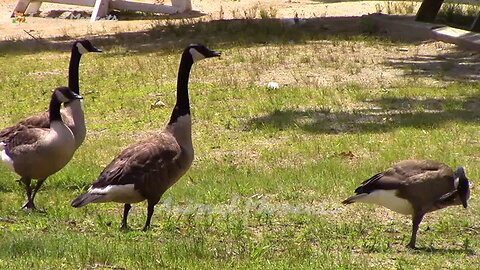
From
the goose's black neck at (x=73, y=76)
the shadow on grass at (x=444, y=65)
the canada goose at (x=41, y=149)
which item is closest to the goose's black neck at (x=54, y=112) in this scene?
the canada goose at (x=41, y=149)

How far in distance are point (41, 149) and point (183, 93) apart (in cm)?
146

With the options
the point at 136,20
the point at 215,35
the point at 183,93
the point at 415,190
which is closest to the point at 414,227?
the point at 415,190

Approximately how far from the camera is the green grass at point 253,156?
8182 millimetres

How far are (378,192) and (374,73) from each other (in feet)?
32.9

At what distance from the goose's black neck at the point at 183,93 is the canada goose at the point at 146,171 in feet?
0.42

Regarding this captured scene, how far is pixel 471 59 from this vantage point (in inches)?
757

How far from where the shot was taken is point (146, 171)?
9.08 metres

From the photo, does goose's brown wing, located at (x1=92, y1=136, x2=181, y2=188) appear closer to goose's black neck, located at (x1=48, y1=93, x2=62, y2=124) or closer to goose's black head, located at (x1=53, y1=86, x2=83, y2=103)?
goose's black neck, located at (x1=48, y1=93, x2=62, y2=124)

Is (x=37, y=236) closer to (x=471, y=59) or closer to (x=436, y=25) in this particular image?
(x=471, y=59)

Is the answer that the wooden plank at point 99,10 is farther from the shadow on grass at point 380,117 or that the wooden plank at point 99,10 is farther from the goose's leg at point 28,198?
the goose's leg at point 28,198

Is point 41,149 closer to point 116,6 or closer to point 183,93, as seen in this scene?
point 183,93

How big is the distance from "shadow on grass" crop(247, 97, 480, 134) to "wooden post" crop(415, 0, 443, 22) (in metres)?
7.01

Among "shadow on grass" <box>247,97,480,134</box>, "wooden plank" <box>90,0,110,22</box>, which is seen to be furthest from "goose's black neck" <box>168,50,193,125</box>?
"wooden plank" <box>90,0,110,22</box>

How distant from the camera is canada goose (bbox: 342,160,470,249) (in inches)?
342
